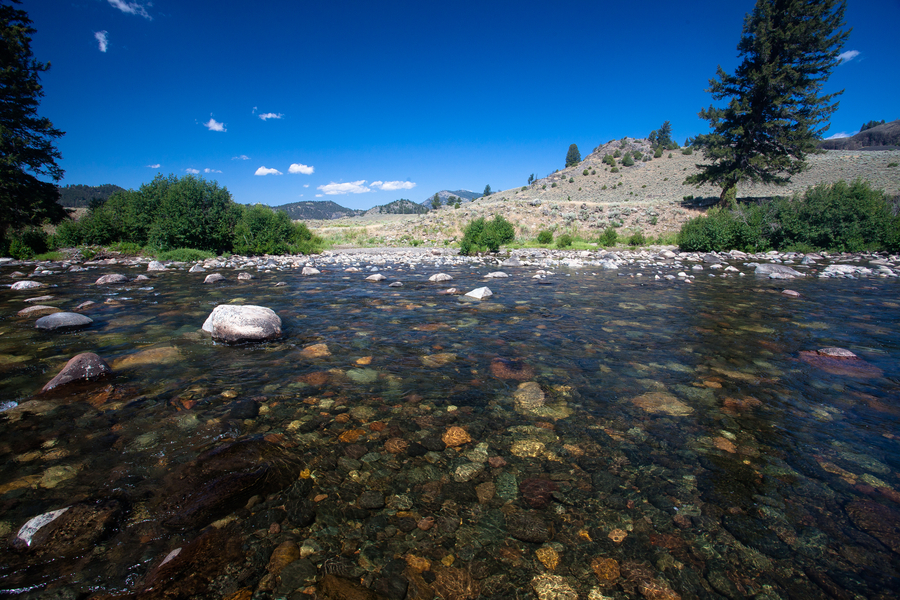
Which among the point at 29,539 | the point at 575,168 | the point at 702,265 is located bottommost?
the point at 702,265

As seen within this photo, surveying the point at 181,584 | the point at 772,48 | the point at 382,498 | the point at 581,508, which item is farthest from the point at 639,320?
the point at 772,48

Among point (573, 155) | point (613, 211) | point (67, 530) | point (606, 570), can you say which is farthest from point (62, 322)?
point (573, 155)

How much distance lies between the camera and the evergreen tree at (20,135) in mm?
19984

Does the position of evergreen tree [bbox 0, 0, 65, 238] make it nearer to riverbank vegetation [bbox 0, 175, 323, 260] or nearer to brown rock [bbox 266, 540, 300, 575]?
riverbank vegetation [bbox 0, 175, 323, 260]

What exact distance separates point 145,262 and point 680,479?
22217 millimetres

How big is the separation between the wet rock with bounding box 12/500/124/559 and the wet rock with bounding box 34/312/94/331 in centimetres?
547

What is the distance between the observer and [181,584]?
61.7 inches

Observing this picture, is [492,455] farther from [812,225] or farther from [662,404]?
[812,225]

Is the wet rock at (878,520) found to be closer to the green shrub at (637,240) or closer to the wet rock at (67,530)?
the wet rock at (67,530)

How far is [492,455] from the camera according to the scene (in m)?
2.62

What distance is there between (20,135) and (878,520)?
3559cm

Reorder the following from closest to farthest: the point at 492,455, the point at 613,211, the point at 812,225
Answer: the point at 492,455 → the point at 812,225 → the point at 613,211

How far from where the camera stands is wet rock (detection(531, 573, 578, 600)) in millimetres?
1601

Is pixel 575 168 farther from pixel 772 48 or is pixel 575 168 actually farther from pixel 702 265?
pixel 702 265
